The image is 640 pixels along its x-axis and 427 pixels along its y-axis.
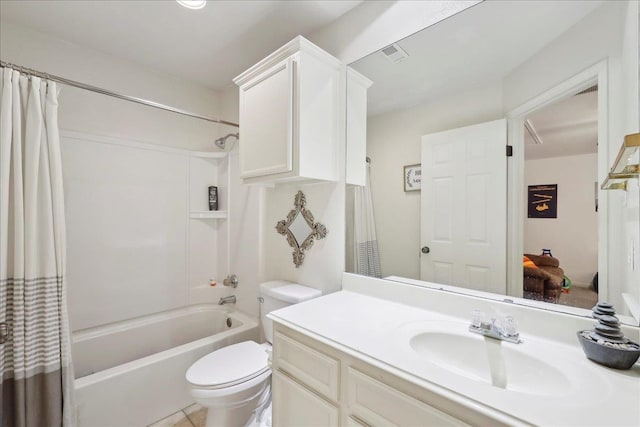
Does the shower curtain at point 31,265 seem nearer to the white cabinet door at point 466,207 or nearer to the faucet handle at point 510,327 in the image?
the white cabinet door at point 466,207

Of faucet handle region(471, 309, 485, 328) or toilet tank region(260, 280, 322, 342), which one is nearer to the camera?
faucet handle region(471, 309, 485, 328)

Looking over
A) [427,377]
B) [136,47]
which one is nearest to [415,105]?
[427,377]

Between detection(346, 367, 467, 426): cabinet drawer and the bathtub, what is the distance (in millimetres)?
1072

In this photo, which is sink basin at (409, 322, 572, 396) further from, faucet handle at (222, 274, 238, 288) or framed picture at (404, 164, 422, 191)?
faucet handle at (222, 274, 238, 288)

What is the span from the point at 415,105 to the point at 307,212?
0.87m

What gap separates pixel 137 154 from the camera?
2252 millimetres

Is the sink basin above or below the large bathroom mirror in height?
below

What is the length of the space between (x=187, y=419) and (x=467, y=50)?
101 inches

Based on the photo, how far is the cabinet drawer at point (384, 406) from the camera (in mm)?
683

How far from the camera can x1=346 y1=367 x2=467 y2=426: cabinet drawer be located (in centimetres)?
68

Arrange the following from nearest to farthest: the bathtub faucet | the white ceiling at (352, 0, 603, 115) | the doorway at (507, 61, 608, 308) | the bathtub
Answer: the doorway at (507, 61, 608, 308) → the white ceiling at (352, 0, 603, 115) → the bathtub → the bathtub faucet

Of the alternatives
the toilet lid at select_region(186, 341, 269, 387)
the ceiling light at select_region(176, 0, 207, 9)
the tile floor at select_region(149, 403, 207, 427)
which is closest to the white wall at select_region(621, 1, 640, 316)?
the toilet lid at select_region(186, 341, 269, 387)

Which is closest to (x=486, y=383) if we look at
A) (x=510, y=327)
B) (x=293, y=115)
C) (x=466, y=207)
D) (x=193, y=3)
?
(x=510, y=327)

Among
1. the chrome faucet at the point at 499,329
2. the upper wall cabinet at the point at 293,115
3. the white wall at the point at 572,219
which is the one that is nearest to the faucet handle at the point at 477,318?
the chrome faucet at the point at 499,329
